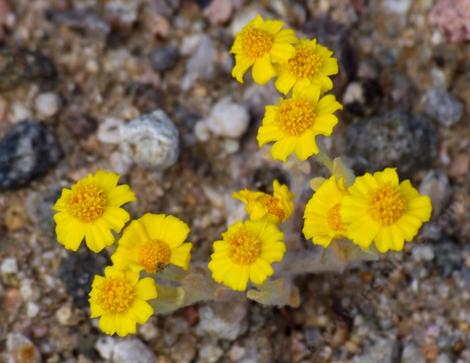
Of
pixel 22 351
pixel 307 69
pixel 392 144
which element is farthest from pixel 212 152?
pixel 22 351

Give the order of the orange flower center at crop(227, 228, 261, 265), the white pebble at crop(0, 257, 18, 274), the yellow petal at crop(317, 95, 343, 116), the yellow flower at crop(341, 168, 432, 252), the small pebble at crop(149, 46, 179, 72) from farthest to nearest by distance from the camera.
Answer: the small pebble at crop(149, 46, 179, 72) → the white pebble at crop(0, 257, 18, 274) → the yellow petal at crop(317, 95, 343, 116) → the orange flower center at crop(227, 228, 261, 265) → the yellow flower at crop(341, 168, 432, 252)

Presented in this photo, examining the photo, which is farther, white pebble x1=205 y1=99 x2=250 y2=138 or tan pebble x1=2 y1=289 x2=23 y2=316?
white pebble x1=205 y1=99 x2=250 y2=138

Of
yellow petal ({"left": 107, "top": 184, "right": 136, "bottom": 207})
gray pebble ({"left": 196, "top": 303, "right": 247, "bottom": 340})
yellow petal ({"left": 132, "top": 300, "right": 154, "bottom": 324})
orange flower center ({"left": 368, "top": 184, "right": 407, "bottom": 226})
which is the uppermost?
orange flower center ({"left": 368, "top": 184, "right": 407, "bottom": 226})

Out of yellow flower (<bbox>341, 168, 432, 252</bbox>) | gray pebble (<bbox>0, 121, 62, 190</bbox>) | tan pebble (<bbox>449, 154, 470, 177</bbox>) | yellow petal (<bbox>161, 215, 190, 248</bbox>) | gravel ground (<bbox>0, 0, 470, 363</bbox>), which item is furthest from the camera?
tan pebble (<bbox>449, 154, 470, 177</bbox>)

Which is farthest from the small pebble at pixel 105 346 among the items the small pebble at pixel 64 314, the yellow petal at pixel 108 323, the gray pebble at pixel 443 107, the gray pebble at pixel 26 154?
the gray pebble at pixel 443 107

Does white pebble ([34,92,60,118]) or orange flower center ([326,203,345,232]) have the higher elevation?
orange flower center ([326,203,345,232])

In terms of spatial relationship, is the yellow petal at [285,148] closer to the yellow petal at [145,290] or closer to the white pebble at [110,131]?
the yellow petal at [145,290]

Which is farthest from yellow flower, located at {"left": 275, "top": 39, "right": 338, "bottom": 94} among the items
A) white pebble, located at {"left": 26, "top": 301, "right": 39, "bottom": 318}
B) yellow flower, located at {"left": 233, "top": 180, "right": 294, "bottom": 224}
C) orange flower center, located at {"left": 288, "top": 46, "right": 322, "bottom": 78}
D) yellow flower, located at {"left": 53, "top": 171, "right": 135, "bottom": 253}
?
white pebble, located at {"left": 26, "top": 301, "right": 39, "bottom": 318}

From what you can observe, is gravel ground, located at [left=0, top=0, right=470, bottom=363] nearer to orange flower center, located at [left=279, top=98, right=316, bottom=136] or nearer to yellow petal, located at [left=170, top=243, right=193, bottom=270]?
orange flower center, located at [left=279, top=98, right=316, bottom=136]
